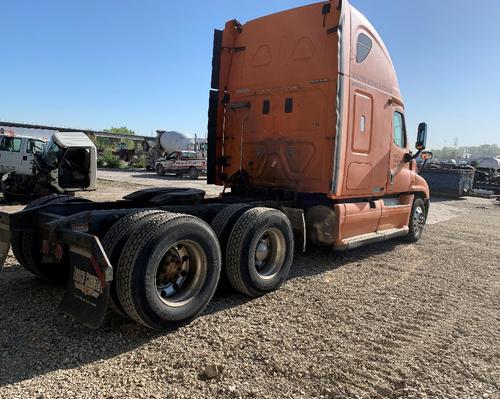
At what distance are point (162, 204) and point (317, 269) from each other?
8.19ft

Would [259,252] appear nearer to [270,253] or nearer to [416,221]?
[270,253]

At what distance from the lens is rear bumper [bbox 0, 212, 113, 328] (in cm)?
316

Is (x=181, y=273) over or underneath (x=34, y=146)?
underneath

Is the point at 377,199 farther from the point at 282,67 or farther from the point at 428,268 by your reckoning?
the point at 282,67

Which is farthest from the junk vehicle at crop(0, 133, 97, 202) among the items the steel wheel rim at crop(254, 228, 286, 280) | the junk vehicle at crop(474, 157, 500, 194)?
the junk vehicle at crop(474, 157, 500, 194)

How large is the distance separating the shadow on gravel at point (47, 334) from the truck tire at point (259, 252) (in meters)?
0.27

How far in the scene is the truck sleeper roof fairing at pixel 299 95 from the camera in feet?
19.0

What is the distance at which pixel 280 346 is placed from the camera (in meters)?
3.54

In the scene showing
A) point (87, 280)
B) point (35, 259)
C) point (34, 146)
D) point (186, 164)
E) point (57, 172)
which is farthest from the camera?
point (186, 164)

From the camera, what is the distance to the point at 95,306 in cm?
323

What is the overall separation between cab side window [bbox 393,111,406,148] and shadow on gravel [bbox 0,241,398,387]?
4.49 meters

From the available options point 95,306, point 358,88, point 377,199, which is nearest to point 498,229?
point 377,199

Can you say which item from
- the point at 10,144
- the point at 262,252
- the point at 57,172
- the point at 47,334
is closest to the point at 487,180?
the point at 57,172

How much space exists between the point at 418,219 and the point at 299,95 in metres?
4.27
